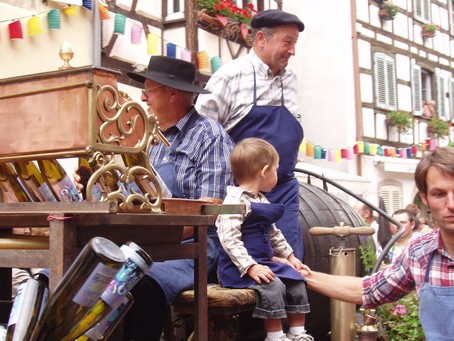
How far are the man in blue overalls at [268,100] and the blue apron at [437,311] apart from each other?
45.8 inches

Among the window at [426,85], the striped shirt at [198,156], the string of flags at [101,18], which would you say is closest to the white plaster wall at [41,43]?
the string of flags at [101,18]

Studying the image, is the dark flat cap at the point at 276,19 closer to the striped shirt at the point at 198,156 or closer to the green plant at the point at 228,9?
the striped shirt at the point at 198,156

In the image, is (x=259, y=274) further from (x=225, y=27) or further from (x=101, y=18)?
(x=225, y=27)

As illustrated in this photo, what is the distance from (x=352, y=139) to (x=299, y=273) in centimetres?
1232

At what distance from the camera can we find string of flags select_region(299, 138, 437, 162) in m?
13.8

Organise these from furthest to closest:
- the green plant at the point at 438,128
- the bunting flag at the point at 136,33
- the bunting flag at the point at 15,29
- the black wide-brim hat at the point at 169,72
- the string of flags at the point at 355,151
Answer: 1. the green plant at the point at 438,128
2. the string of flags at the point at 355,151
3. the bunting flag at the point at 136,33
4. the bunting flag at the point at 15,29
5. the black wide-brim hat at the point at 169,72

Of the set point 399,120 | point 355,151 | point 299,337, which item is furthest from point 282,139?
point 399,120

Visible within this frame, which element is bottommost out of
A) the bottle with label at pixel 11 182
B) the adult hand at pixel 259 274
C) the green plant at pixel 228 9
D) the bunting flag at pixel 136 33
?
the adult hand at pixel 259 274

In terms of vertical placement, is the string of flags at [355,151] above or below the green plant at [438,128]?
below

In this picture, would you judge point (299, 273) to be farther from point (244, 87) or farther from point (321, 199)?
point (321, 199)

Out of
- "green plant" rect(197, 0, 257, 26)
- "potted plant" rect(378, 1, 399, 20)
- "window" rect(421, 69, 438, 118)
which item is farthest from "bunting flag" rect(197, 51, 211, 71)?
"window" rect(421, 69, 438, 118)

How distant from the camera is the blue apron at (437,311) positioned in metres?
2.35

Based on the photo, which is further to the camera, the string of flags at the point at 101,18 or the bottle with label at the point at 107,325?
the string of flags at the point at 101,18

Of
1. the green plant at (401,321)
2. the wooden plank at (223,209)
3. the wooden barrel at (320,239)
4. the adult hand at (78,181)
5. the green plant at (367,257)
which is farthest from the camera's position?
the green plant at (367,257)
